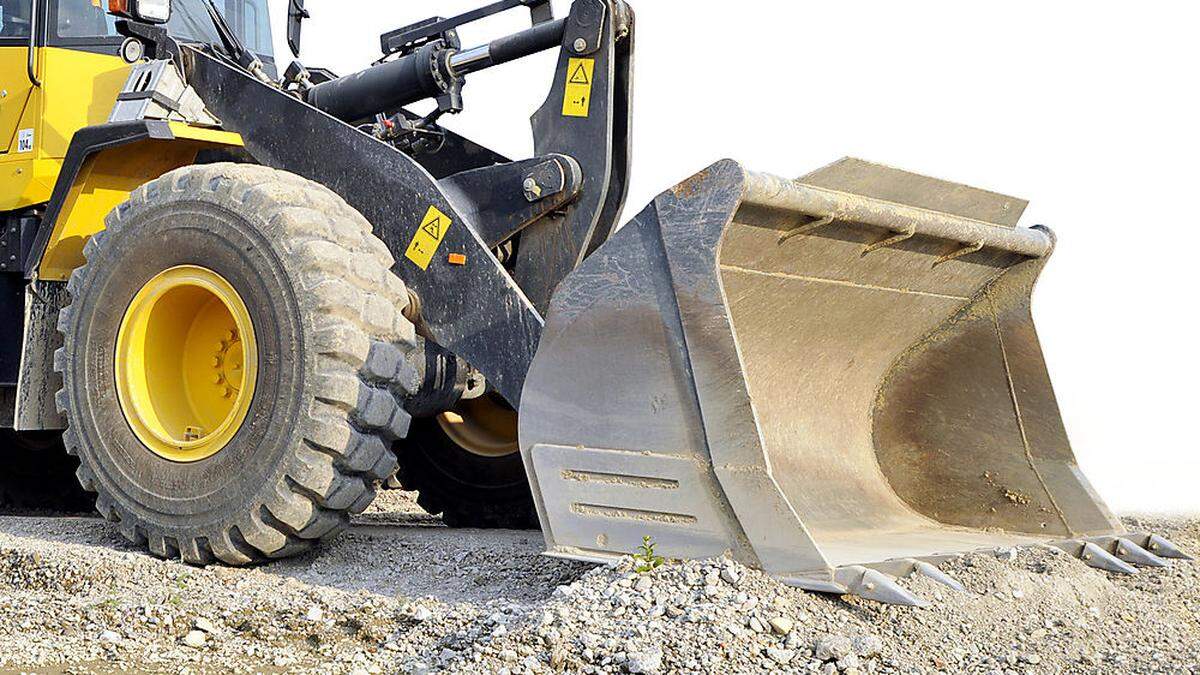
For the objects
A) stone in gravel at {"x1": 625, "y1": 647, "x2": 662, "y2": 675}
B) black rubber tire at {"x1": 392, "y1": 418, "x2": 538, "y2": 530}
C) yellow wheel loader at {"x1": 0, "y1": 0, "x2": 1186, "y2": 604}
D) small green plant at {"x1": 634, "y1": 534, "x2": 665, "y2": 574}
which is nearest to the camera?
stone in gravel at {"x1": 625, "y1": 647, "x2": 662, "y2": 675}

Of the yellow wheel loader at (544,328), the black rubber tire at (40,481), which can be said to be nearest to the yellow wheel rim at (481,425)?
the yellow wheel loader at (544,328)


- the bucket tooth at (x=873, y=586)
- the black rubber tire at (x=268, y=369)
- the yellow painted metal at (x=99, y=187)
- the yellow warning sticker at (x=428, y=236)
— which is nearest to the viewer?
the bucket tooth at (x=873, y=586)

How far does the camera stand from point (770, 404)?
4531 millimetres

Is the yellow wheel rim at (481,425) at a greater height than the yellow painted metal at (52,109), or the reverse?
the yellow painted metal at (52,109)

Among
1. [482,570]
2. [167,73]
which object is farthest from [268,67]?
[482,570]

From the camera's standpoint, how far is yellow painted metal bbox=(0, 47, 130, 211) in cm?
571

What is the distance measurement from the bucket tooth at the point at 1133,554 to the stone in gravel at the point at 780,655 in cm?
162

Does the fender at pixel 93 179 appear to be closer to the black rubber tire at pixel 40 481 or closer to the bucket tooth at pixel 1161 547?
the black rubber tire at pixel 40 481

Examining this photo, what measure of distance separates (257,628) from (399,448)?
2317 mm

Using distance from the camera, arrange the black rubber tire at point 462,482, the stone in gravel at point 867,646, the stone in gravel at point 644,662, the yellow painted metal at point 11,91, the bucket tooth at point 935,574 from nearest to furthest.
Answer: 1. the stone in gravel at point 644,662
2. the stone in gravel at point 867,646
3. the bucket tooth at point 935,574
4. the black rubber tire at point 462,482
5. the yellow painted metal at point 11,91

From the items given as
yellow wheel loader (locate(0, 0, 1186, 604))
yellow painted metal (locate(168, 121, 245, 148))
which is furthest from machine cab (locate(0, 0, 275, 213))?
yellow painted metal (locate(168, 121, 245, 148))

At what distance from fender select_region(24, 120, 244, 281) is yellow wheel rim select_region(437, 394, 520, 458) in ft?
4.82

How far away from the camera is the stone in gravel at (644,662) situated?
10.0 feet

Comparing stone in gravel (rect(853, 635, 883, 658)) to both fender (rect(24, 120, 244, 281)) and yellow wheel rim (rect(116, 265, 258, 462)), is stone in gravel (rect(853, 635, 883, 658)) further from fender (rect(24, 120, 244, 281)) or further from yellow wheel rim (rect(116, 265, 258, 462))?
fender (rect(24, 120, 244, 281))
